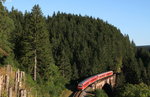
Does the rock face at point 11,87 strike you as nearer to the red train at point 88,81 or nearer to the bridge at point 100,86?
the bridge at point 100,86

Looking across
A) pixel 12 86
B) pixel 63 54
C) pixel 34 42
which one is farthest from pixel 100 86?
pixel 12 86

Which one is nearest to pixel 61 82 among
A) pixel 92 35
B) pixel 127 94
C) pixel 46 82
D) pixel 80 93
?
pixel 80 93

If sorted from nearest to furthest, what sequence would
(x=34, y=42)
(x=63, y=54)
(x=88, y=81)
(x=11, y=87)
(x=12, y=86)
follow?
1. (x=11, y=87)
2. (x=12, y=86)
3. (x=34, y=42)
4. (x=88, y=81)
5. (x=63, y=54)

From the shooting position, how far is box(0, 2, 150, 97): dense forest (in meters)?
34.1

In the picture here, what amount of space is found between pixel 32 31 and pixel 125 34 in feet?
425

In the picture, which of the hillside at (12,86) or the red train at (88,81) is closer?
the hillside at (12,86)

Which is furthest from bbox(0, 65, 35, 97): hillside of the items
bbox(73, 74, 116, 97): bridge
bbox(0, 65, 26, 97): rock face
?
bbox(73, 74, 116, 97): bridge

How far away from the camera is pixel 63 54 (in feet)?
198

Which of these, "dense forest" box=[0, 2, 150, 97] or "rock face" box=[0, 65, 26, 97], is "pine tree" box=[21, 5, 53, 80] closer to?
"dense forest" box=[0, 2, 150, 97]

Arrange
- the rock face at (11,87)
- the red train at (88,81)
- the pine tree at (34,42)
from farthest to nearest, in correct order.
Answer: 1. the red train at (88,81)
2. the pine tree at (34,42)
3. the rock face at (11,87)

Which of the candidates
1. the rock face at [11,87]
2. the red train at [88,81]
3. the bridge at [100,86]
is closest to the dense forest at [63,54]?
the bridge at [100,86]

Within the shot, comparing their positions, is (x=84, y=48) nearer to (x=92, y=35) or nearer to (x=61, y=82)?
(x=92, y=35)

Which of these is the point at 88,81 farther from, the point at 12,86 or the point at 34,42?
the point at 12,86

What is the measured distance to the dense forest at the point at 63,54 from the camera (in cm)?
3409
